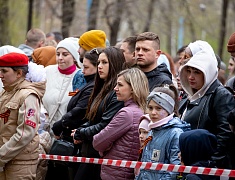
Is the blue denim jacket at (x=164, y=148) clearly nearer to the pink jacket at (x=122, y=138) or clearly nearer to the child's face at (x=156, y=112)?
the child's face at (x=156, y=112)

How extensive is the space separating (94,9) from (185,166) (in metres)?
17.5

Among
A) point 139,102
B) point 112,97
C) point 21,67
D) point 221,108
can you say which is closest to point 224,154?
point 221,108

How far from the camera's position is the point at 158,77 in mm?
7797

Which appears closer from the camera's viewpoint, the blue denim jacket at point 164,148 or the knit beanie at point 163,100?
the blue denim jacket at point 164,148

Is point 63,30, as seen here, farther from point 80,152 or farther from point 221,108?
point 221,108

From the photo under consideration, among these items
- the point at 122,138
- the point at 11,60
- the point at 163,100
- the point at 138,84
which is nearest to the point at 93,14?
the point at 11,60

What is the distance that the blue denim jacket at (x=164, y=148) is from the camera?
21.1 feet

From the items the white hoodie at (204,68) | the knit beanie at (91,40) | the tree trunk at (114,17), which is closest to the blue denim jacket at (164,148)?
the white hoodie at (204,68)

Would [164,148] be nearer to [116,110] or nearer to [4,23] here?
[116,110]

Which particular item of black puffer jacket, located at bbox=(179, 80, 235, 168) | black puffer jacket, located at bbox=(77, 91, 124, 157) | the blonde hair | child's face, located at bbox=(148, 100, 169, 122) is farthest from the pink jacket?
black puffer jacket, located at bbox=(179, 80, 235, 168)

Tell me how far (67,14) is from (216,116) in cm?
1594

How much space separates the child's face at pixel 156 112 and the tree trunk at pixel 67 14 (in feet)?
49.4

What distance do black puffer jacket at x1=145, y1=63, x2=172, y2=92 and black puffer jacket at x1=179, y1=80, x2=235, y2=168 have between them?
2.98ft

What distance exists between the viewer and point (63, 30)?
22297 mm
